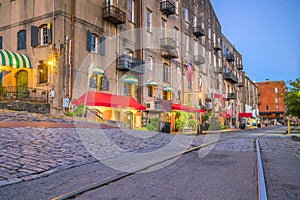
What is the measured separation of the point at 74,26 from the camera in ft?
63.5

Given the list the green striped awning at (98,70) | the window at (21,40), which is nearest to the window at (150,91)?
the green striped awning at (98,70)

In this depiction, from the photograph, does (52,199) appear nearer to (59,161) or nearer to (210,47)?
(59,161)

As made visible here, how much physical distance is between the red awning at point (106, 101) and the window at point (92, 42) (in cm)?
321

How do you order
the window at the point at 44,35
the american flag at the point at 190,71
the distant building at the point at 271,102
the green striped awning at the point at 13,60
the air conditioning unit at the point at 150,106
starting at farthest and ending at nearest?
the distant building at the point at 271,102
the american flag at the point at 190,71
the air conditioning unit at the point at 150,106
the window at the point at 44,35
the green striped awning at the point at 13,60

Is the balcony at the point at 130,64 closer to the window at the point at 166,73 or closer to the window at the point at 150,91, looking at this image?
the window at the point at 150,91

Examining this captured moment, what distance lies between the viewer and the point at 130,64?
932 inches

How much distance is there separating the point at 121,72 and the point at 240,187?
19105 millimetres

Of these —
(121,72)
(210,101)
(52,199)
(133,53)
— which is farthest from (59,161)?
(210,101)

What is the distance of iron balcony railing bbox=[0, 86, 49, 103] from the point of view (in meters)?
18.1

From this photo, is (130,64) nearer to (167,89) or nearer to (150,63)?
(150,63)

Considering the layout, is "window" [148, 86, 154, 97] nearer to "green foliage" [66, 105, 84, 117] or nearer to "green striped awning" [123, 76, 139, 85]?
"green striped awning" [123, 76, 139, 85]

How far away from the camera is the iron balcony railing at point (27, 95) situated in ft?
59.3

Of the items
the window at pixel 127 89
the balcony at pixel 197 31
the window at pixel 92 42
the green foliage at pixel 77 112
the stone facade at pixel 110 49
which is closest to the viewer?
the green foliage at pixel 77 112

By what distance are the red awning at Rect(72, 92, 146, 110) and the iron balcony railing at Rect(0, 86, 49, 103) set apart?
2303 mm
